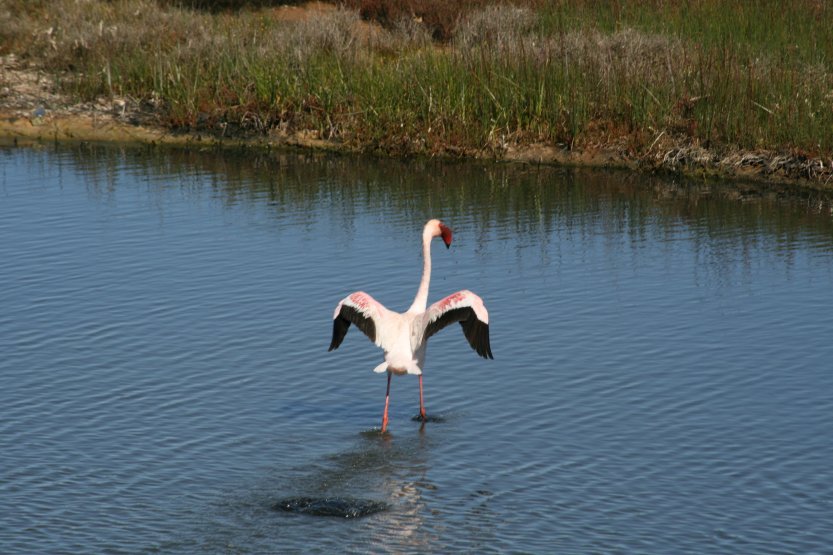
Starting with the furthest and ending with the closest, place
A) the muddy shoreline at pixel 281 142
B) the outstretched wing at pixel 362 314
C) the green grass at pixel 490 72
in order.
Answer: the green grass at pixel 490 72, the muddy shoreline at pixel 281 142, the outstretched wing at pixel 362 314

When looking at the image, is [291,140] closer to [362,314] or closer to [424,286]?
[424,286]

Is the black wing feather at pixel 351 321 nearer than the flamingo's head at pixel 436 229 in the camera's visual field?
Yes

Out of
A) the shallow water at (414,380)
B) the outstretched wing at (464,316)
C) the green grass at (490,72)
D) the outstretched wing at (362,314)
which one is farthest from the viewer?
the green grass at (490,72)

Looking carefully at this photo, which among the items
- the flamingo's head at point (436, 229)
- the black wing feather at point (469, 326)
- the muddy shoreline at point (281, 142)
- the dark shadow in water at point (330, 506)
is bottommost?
the dark shadow in water at point (330, 506)

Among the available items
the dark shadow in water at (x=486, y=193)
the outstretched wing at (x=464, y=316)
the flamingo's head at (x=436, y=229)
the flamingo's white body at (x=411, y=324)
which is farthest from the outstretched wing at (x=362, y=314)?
the dark shadow in water at (x=486, y=193)

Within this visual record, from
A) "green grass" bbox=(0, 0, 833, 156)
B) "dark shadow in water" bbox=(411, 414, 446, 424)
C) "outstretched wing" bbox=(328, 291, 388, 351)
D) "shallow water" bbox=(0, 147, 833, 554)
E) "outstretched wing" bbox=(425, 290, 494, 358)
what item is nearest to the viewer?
"shallow water" bbox=(0, 147, 833, 554)

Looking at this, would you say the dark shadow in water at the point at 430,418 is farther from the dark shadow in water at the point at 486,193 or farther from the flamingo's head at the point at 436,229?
the dark shadow in water at the point at 486,193

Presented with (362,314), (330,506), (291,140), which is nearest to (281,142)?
(291,140)

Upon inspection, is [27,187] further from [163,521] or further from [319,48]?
[163,521]

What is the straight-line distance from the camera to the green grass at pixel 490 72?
20.3 m

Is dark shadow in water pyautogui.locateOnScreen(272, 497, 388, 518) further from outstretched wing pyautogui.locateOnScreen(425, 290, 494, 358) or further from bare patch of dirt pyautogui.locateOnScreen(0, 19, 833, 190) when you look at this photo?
bare patch of dirt pyautogui.locateOnScreen(0, 19, 833, 190)

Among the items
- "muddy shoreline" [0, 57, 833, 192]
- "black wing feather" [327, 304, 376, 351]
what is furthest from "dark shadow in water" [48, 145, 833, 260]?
"black wing feather" [327, 304, 376, 351]

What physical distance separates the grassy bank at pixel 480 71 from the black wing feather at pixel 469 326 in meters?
10.4

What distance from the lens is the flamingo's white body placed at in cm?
1023
